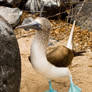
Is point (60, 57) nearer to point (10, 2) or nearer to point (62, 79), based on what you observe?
point (62, 79)

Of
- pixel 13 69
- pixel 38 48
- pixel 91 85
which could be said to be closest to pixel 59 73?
pixel 38 48

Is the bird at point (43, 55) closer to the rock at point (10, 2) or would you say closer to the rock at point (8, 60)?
the rock at point (8, 60)

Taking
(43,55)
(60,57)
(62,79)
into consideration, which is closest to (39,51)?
(43,55)

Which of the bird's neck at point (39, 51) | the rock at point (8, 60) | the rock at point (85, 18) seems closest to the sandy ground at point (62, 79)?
the bird's neck at point (39, 51)

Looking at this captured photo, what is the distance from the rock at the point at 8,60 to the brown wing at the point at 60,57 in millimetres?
869

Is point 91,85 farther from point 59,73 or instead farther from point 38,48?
point 38,48

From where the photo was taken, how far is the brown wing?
251cm

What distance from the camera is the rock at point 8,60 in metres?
1.52

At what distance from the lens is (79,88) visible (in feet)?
9.39

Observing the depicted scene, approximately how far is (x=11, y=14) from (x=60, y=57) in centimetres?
257

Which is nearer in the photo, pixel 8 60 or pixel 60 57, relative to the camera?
pixel 8 60

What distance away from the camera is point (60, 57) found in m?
2.55

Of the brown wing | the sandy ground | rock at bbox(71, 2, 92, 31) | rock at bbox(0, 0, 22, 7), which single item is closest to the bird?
the brown wing

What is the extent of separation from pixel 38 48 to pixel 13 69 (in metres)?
Answer: 0.75
